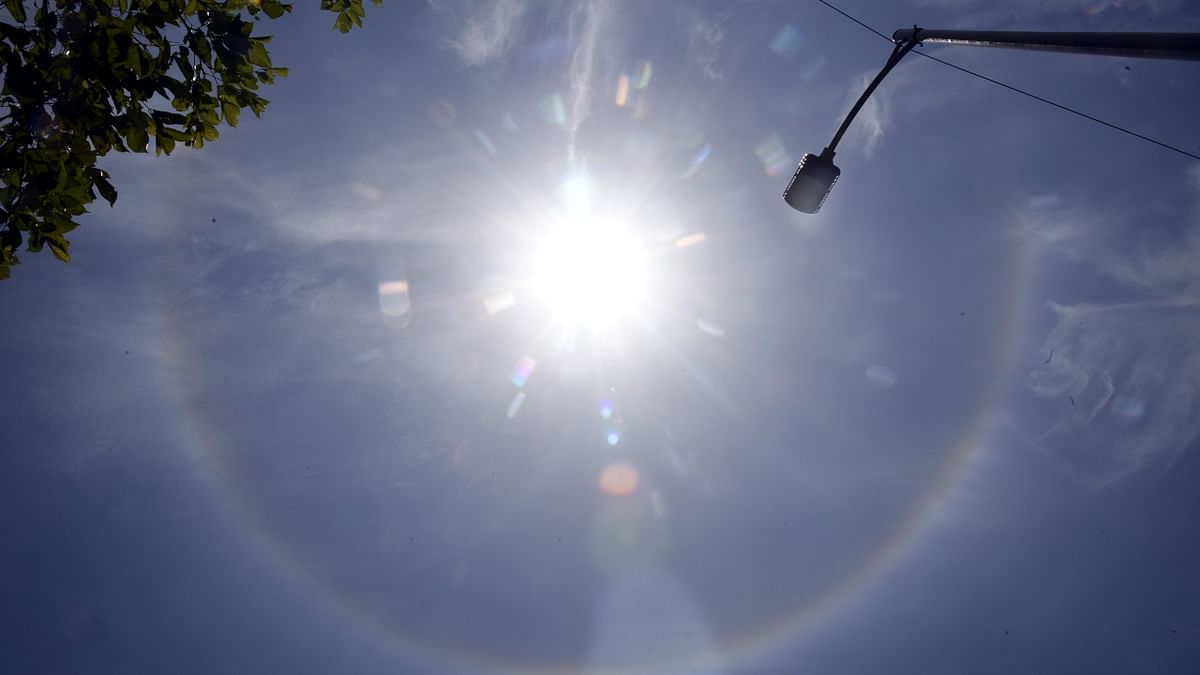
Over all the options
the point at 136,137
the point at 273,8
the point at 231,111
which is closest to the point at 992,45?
the point at 273,8

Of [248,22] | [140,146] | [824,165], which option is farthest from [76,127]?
[824,165]

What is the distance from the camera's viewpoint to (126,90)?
5328mm

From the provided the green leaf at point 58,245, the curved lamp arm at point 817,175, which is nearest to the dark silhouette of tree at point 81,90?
the green leaf at point 58,245

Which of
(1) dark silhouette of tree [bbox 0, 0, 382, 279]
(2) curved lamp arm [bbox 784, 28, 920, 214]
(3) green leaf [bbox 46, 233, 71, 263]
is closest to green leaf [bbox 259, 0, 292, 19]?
(1) dark silhouette of tree [bbox 0, 0, 382, 279]

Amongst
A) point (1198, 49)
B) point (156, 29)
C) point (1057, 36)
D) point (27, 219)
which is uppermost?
point (156, 29)

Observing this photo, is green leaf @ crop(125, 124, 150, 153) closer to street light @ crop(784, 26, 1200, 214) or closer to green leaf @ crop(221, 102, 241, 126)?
green leaf @ crop(221, 102, 241, 126)

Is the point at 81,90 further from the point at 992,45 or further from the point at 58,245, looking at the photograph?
the point at 992,45

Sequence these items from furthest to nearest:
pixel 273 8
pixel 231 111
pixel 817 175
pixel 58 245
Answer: pixel 817 175 < pixel 231 111 < pixel 273 8 < pixel 58 245

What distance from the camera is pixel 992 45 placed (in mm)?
5133

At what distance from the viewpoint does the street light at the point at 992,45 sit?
11.6 ft

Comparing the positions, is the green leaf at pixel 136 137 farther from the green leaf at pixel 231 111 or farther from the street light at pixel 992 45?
the street light at pixel 992 45

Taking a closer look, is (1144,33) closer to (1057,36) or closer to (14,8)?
(1057,36)

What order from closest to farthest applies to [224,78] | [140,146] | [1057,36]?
[1057,36]
[140,146]
[224,78]

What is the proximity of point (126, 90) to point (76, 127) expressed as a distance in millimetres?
564
